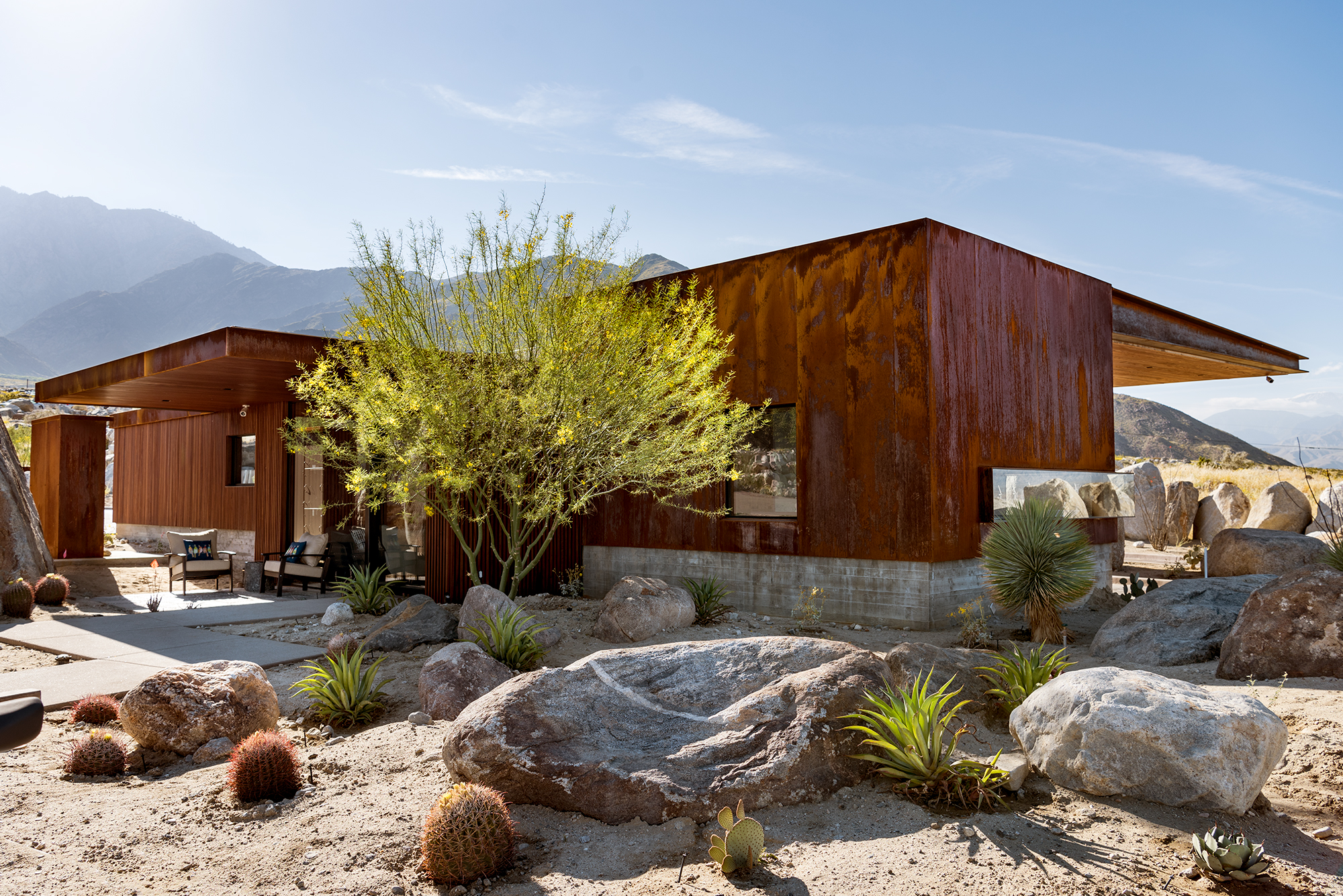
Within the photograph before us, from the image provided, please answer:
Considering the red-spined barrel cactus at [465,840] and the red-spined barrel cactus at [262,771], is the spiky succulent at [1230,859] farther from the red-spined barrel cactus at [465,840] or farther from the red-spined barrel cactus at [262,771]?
the red-spined barrel cactus at [262,771]

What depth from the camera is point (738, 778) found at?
3.61 meters

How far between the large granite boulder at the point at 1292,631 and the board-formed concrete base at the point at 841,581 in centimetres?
297

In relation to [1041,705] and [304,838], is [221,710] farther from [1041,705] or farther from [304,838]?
[1041,705]

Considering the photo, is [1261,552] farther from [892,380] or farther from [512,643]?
[512,643]

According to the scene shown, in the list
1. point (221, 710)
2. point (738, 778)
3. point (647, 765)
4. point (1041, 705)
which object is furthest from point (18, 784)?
point (1041, 705)

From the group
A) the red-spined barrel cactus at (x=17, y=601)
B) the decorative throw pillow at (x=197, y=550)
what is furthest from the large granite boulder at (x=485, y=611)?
the decorative throw pillow at (x=197, y=550)

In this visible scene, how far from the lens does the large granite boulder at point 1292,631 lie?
5125mm

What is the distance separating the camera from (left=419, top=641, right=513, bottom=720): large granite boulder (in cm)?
527

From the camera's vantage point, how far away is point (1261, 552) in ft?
35.6

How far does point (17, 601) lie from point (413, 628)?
5.51 metres

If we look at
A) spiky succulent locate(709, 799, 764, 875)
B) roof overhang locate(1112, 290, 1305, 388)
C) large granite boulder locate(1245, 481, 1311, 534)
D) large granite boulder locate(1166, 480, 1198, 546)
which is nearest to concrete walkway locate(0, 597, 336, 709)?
spiky succulent locate(709, 799, 764, 875)

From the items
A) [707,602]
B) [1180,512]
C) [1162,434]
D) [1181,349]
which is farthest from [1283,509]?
[1162,434]

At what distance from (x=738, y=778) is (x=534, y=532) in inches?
287

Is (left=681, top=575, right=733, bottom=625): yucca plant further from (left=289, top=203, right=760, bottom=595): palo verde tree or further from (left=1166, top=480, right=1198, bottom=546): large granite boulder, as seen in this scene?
(left=1166, top=480, right=1198, bottom=546): large granite boulder
